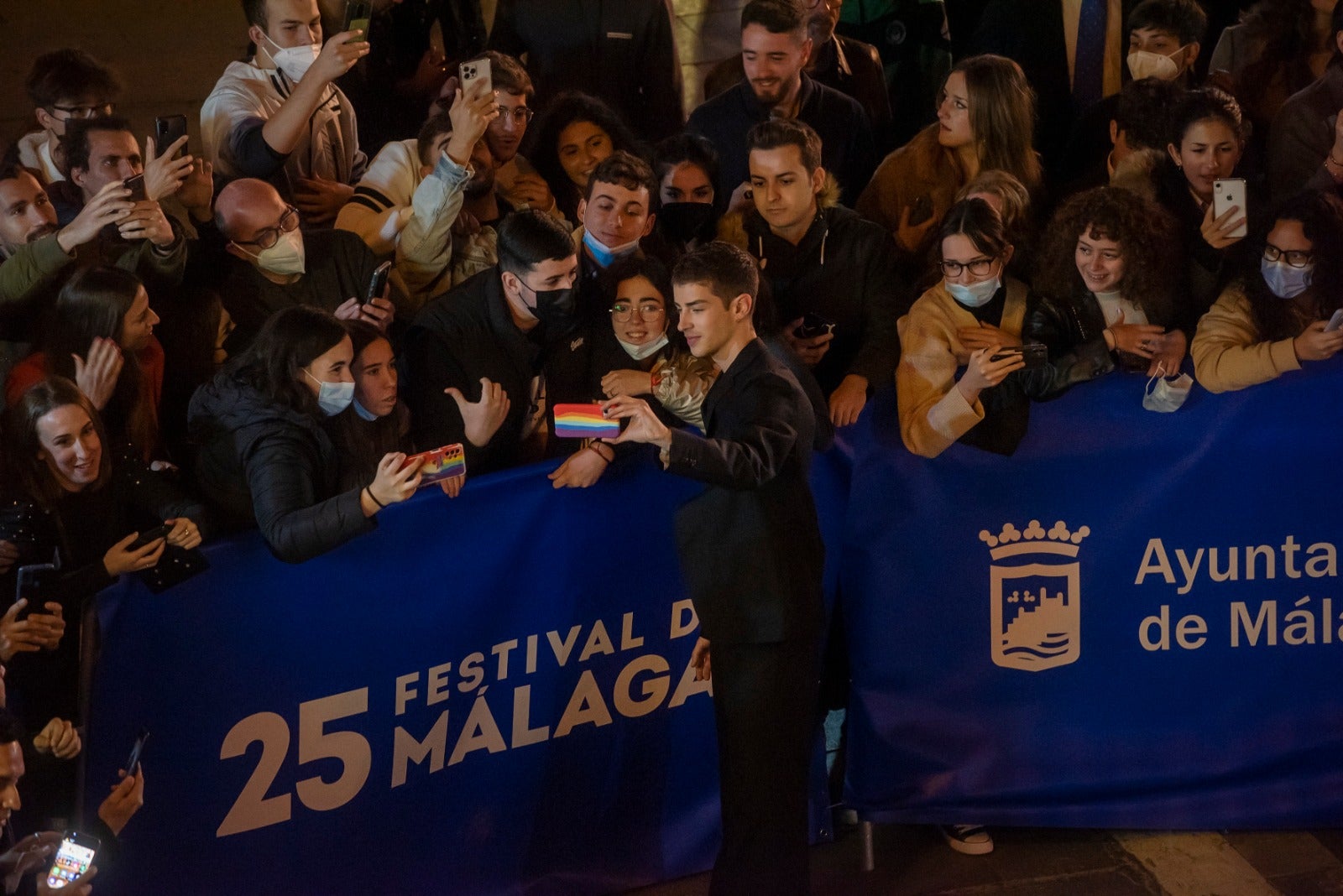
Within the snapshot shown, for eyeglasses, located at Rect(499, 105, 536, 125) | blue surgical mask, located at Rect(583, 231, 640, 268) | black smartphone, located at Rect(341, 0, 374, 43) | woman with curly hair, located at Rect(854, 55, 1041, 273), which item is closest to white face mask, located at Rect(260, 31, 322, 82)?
black smartphone, located at Rect(341, 0, 374, 43)

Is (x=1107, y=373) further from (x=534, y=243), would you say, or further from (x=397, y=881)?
(x=397, y=881)

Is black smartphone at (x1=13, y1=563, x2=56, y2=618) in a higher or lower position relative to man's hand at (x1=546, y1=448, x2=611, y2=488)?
higher

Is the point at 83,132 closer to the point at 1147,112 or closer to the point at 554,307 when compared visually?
the point at 554,307

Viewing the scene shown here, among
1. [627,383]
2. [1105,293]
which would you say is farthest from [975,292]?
[627,383]

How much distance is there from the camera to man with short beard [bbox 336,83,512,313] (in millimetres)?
5129

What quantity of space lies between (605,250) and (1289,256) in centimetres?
211

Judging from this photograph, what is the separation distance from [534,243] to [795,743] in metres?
1.60

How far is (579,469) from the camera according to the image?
Result: 15.4 feet

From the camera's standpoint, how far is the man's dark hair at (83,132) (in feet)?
16.9

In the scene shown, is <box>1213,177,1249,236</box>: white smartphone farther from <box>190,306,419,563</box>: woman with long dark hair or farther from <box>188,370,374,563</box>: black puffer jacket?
<box>188,370,374,563</box>: black puffer jacket

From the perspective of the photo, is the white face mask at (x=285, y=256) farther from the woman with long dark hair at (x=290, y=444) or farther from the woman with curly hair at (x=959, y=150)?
the woman with curly hair at (x=959, y=150)

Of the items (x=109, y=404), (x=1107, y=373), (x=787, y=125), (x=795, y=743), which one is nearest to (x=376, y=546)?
(x=109, y=404)

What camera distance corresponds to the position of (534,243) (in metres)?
4.75

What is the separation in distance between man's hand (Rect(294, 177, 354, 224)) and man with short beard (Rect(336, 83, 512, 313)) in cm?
24
